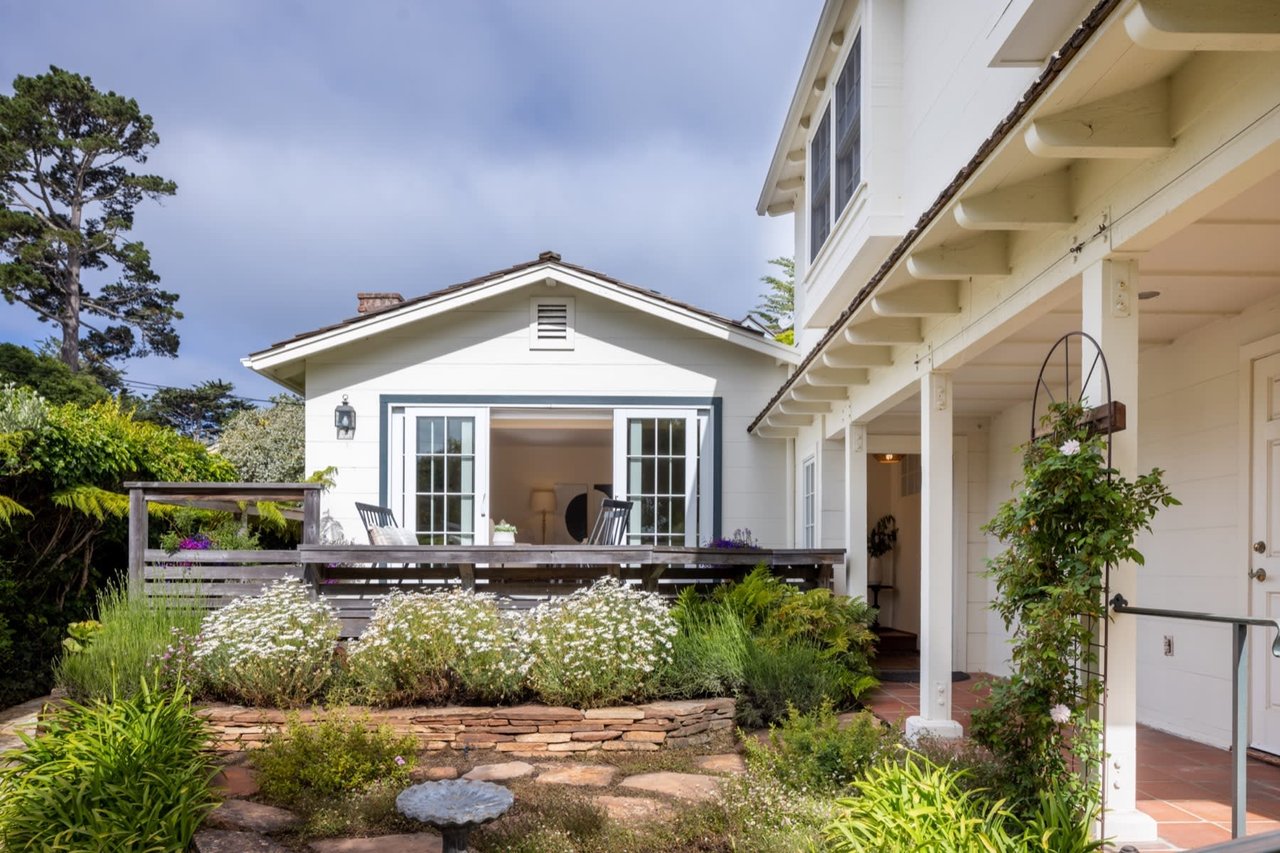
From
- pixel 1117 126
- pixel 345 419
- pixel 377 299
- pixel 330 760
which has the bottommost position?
pixel 330 760

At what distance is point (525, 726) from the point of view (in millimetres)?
5730

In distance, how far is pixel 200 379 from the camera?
95.9ft

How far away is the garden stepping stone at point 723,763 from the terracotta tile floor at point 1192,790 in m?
0.95

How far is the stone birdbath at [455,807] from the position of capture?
11.0ft

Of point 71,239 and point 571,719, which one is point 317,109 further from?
point 571,719

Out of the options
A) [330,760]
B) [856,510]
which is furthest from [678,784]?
[856,510]

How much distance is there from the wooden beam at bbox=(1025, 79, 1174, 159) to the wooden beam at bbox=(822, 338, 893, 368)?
129 inches

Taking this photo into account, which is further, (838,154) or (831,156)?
(831,156)

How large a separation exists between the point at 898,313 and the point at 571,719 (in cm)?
305

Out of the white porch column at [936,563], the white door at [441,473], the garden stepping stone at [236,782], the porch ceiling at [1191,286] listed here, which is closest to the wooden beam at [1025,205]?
the porch ceiling at [1191,286]

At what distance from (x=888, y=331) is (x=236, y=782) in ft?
14.1

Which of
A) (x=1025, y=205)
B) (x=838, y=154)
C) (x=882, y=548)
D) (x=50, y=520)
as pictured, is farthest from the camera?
(x=882, y=548)

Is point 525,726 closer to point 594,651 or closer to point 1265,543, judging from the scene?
point 594,651

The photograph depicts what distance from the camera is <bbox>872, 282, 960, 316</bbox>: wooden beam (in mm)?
4863
